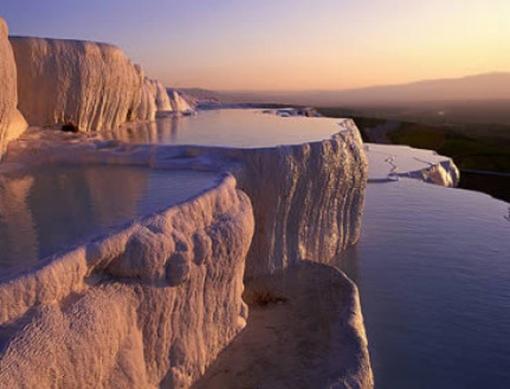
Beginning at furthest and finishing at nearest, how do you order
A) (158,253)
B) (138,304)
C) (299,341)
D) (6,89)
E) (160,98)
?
(160,98)
(6,89)
(299,341)
(158,253)
(138,304)

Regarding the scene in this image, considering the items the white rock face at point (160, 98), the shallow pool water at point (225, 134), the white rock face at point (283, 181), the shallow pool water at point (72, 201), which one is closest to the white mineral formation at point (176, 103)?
the white rock face at point (160, 98)

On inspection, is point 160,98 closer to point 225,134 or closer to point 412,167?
point 225,134

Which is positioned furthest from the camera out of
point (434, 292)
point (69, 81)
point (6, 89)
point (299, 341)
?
point (69, 81)

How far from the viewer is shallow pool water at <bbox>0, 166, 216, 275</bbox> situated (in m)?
Result: 3.52

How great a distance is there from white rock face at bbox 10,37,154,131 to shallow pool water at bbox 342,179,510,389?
5.52 meters

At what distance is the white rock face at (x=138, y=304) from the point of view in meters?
2.82

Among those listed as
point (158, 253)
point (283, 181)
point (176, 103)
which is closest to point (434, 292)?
point (283, 181)

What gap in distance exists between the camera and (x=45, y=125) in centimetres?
811

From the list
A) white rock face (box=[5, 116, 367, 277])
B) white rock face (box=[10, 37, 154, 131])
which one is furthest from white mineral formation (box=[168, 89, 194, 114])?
white rock face (box=[5, 116, 367, 277])

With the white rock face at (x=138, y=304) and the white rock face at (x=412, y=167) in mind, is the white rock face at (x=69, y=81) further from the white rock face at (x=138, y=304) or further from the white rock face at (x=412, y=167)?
the white rock face at (x=412, y=167)

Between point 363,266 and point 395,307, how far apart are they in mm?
1604

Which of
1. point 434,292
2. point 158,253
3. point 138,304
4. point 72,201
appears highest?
point 72,201

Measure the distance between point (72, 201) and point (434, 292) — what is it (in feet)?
19.0

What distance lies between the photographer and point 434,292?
781 centimetres
